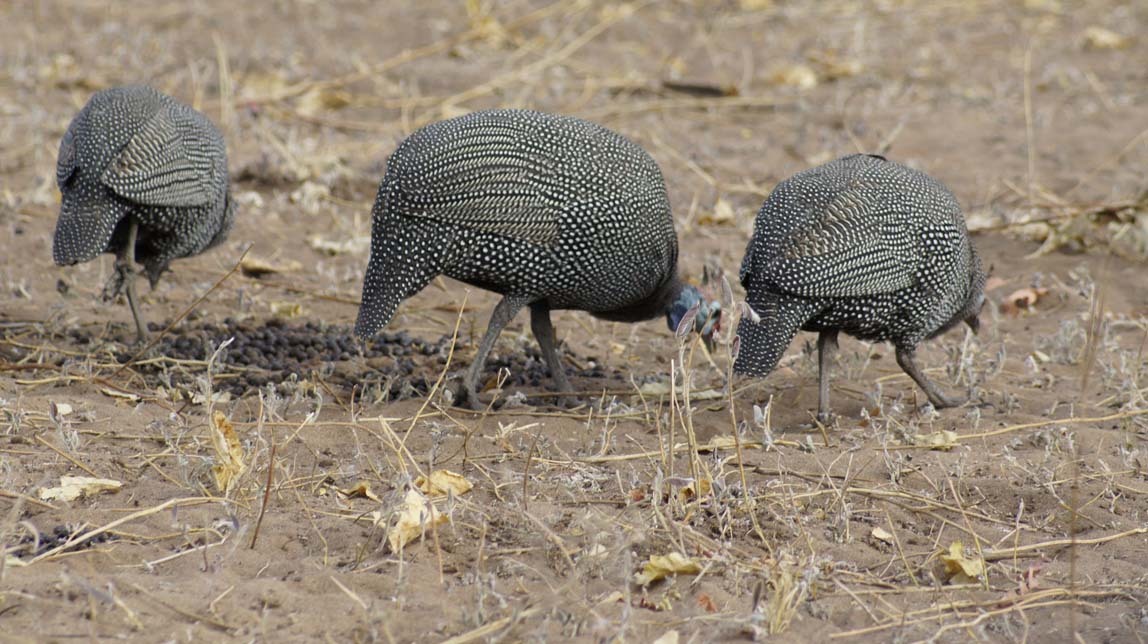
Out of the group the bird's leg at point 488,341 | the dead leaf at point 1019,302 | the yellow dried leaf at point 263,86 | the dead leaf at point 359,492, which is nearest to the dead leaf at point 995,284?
the dead leaf at point 1019,302

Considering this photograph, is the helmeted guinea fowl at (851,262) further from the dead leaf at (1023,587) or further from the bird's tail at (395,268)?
the dead leaf at (1023,587)

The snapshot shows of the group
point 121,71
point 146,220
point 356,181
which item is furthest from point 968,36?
point 146,220

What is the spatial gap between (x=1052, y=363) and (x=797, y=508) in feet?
7.50

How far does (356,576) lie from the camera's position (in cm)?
339

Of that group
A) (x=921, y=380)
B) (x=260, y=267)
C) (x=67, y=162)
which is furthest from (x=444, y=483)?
(x=260, y=267)

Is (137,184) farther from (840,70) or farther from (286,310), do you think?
(840,70)

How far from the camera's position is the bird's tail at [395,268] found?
488 centimetres

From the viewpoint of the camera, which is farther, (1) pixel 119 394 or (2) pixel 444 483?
(1) pixel 119 394

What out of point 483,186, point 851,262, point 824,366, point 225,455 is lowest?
point 824,366

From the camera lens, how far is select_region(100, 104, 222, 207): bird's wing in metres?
5.38

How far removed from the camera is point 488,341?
5180 mm

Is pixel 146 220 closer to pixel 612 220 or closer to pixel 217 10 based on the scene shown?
pixel 612 220

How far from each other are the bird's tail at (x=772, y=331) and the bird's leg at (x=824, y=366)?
0.33 meters

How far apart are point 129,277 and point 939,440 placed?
334 centimetres
